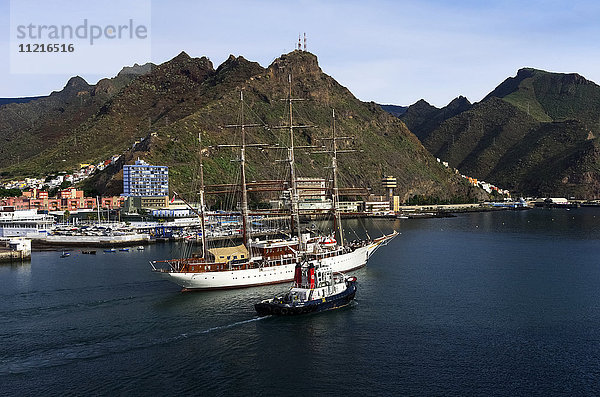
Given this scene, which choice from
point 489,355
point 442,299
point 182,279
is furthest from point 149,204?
point 489,355

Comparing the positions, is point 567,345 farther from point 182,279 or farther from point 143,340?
point 182,279

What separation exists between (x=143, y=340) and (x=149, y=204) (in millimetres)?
108924

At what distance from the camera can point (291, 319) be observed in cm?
4672

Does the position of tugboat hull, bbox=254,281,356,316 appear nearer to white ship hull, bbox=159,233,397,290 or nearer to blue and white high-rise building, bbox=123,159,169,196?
white ship hull, bbox=159,233,397,290

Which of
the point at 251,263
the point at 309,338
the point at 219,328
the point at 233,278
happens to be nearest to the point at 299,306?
the point at 309,338

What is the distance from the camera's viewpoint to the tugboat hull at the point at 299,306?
154 feet

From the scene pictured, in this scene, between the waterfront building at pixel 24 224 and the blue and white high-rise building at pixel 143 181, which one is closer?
the waterfront building at pixel 24 224

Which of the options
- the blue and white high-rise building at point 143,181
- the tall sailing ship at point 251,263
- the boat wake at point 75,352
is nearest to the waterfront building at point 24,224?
the blue and white high-rise building at point 143,181

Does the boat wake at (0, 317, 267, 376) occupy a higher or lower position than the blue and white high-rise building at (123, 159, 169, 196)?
lower

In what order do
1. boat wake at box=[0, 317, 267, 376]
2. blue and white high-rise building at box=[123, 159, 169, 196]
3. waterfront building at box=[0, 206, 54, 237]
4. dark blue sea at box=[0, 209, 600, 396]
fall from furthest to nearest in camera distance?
blue and white high-rise building at box=[123, 159, 169, 196], waterfront building at box=[0, 206, 54, 237], boat wake at box=[0, 317, 267, 376], dark blue sea at box=[0, 209, 600, 396]

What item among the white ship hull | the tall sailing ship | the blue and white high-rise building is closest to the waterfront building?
the blue and white high-rise building

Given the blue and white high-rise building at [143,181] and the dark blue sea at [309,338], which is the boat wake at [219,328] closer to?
the dark blue sea at [309,338]

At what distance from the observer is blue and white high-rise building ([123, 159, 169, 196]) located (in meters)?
153

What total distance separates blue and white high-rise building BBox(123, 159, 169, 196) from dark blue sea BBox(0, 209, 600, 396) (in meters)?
85.5
